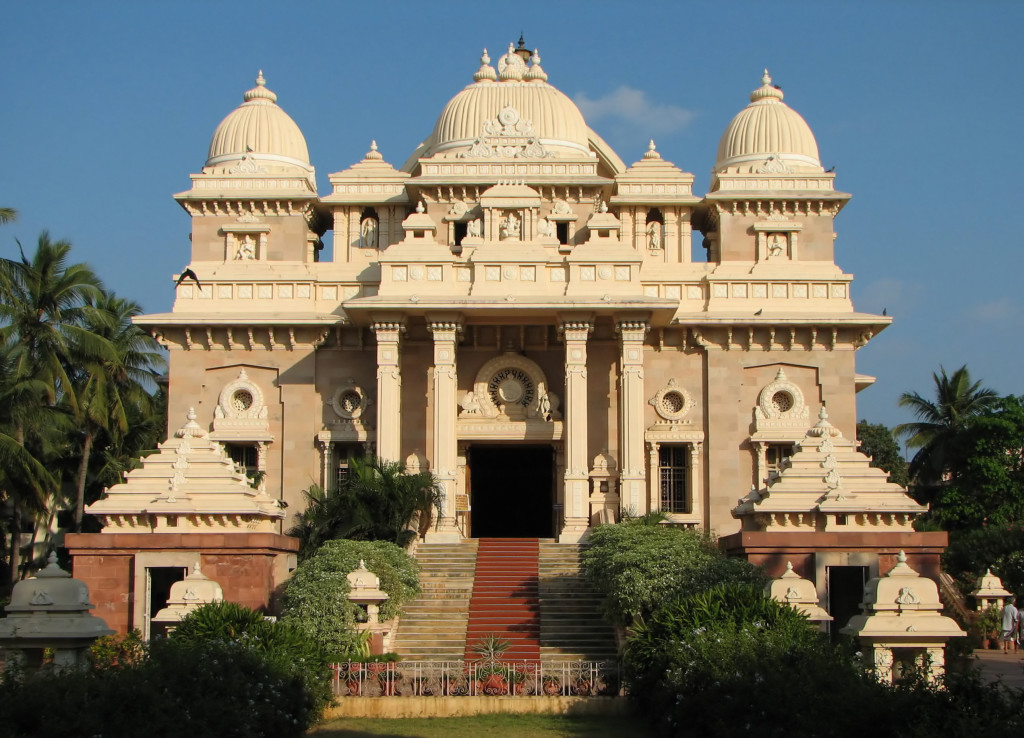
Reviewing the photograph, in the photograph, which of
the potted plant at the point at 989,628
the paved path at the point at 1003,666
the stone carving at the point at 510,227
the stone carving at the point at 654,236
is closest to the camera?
the paved path at the point at 1003,666

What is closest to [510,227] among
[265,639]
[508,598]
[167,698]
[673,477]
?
[673,477]

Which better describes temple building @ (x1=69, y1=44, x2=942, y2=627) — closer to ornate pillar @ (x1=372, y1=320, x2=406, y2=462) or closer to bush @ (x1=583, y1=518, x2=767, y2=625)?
ornate pillar @ (x1=372, y1=320, x2=406, y2=462)

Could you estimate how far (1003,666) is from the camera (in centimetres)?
2711

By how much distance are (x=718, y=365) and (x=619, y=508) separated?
544 centimetres

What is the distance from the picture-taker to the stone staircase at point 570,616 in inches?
1006

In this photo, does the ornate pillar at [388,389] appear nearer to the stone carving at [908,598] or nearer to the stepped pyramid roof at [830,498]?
the stepped pyramid roof at [830,498]

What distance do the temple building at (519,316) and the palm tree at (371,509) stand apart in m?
1.62

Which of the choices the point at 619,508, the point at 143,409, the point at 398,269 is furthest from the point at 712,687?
the point at 143,409

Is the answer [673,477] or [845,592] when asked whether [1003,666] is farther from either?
[673,477]

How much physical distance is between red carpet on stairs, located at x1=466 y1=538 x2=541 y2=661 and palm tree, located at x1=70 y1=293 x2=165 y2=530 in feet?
45.9

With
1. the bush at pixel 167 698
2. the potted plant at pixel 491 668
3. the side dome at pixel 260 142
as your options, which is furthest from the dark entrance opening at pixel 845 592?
the side dome at pixel 260 142

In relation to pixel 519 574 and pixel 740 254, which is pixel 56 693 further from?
pixel 740 254

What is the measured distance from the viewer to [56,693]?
48.0 ft

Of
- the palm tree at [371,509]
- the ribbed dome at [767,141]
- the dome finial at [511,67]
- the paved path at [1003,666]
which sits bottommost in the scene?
the paved path at [1003,666]
